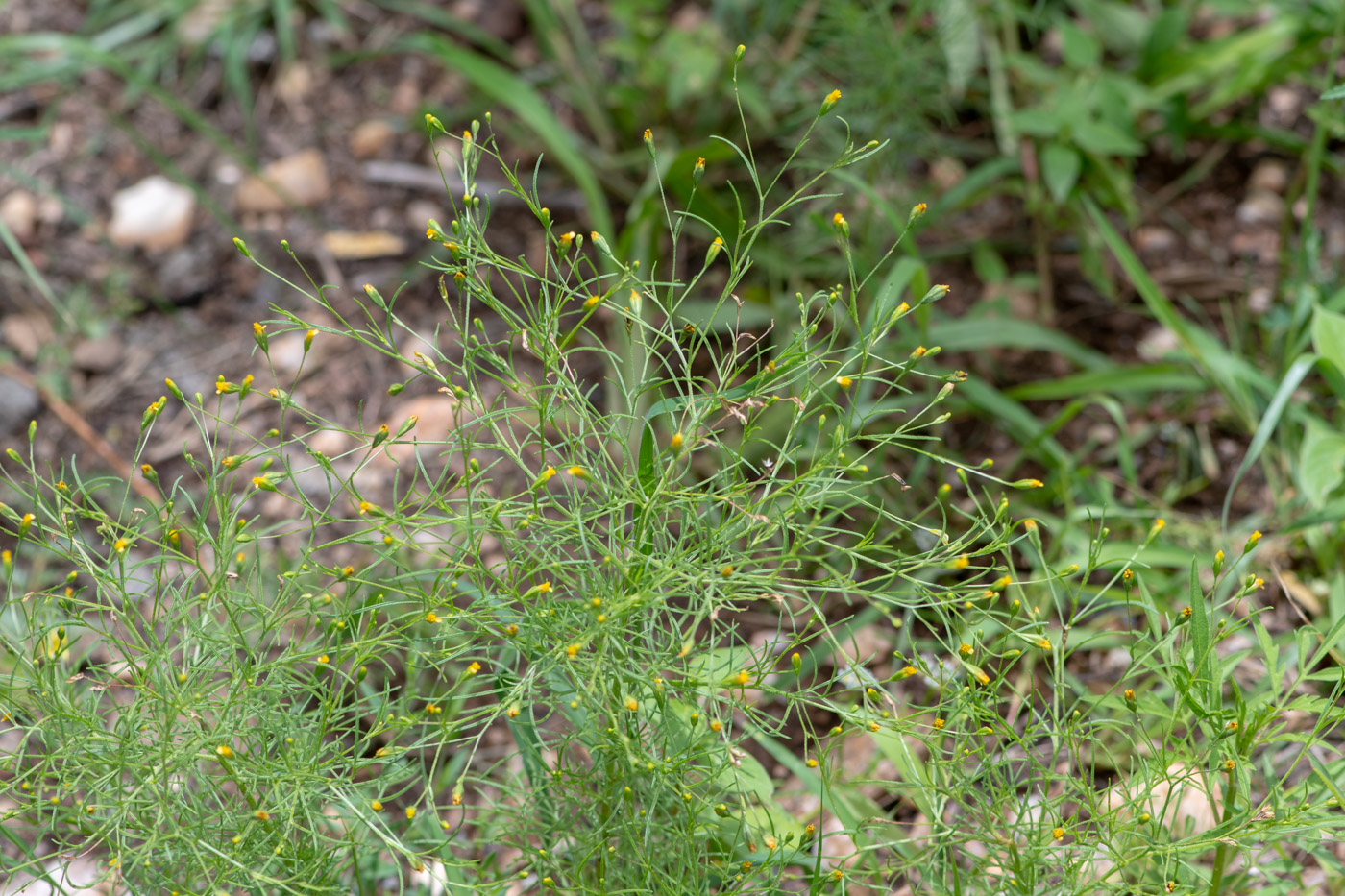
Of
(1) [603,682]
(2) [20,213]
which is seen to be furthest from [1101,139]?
(2) [20,213]

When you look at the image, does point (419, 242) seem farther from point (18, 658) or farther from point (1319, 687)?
point (1319, 687)

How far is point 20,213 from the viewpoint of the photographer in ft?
8.98

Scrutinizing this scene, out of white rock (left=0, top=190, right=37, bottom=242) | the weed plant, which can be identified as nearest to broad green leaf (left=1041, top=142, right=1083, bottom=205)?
the weed plant

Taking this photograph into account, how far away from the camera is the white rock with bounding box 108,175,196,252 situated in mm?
2715

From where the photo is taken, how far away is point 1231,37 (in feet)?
7.97

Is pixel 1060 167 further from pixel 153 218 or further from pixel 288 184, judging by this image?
pixel 153 218

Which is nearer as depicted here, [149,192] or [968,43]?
[968,43]

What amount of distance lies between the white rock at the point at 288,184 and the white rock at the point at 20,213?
19.5 inches

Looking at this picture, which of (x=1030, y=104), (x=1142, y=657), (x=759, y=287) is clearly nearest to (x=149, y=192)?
(x=759, y=287)

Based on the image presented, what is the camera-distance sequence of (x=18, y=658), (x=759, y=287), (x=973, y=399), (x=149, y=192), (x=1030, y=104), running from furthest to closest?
(x=149, y=192)
(x=1030, y=104)
(x=759, y=287)
(x=973, y=399)
(x=18, y=658)

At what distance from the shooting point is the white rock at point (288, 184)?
9.11 feet

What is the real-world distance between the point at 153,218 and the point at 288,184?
33 cm

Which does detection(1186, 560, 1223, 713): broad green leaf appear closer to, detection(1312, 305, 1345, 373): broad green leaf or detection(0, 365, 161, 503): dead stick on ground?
detection(1312, 305, 1345, 373): broad green leaf

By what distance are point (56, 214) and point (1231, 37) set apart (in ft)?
9.22
